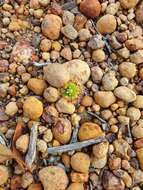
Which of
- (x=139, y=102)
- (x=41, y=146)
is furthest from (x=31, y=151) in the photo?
(x=139, y=102)

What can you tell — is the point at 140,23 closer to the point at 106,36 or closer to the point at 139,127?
the point at 106,36

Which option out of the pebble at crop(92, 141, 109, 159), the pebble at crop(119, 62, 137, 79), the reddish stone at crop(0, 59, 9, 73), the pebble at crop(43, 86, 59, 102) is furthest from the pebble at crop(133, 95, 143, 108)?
the reddish stone at crop(0, 59, 9, 73)

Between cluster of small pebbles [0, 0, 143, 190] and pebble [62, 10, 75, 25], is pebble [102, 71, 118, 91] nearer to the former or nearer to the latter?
cluster of small pebbles [0, 0, 143, 190]

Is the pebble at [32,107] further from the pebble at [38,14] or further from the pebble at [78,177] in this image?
the pebble at [38,14]

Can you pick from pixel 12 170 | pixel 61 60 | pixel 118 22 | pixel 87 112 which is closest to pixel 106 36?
pixel 118 22

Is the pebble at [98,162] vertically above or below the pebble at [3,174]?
above

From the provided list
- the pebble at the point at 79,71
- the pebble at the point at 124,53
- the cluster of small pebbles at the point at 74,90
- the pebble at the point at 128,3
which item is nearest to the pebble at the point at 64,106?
the cluster of small pebbles at the point at 74,90
